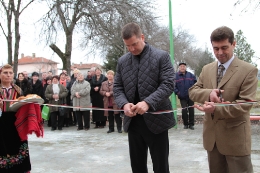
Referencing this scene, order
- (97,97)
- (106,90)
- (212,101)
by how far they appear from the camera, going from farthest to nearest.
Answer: (97,97) < (106,90) < (212,101)

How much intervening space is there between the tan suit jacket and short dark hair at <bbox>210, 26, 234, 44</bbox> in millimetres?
239

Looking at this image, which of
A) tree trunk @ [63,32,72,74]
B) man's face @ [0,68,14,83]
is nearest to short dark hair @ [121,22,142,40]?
man's face @ [0,68,14,83]

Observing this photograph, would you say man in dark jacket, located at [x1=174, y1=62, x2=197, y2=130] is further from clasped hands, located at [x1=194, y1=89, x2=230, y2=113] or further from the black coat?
clasped hands, located at [x1=194, y1=89, x2=230, y2=113]

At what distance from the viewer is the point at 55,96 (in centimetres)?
971

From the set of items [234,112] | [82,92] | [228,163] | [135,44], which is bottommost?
[228,163]

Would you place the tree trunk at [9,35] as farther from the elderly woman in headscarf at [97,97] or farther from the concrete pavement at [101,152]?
the concrete pavement at [101,152]

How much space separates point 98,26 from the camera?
13.9 meters

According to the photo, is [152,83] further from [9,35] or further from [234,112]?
[9,35]

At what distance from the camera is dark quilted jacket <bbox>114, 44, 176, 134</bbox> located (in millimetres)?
3162

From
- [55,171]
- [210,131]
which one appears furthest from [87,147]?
[210,131]

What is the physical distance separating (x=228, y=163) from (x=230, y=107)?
23.4 inches

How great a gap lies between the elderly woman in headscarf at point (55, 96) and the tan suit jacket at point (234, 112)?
751cm

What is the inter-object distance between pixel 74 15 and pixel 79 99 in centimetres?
557

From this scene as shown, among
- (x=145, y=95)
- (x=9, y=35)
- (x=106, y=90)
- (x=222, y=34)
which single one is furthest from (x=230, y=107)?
(x=9, y=35)
